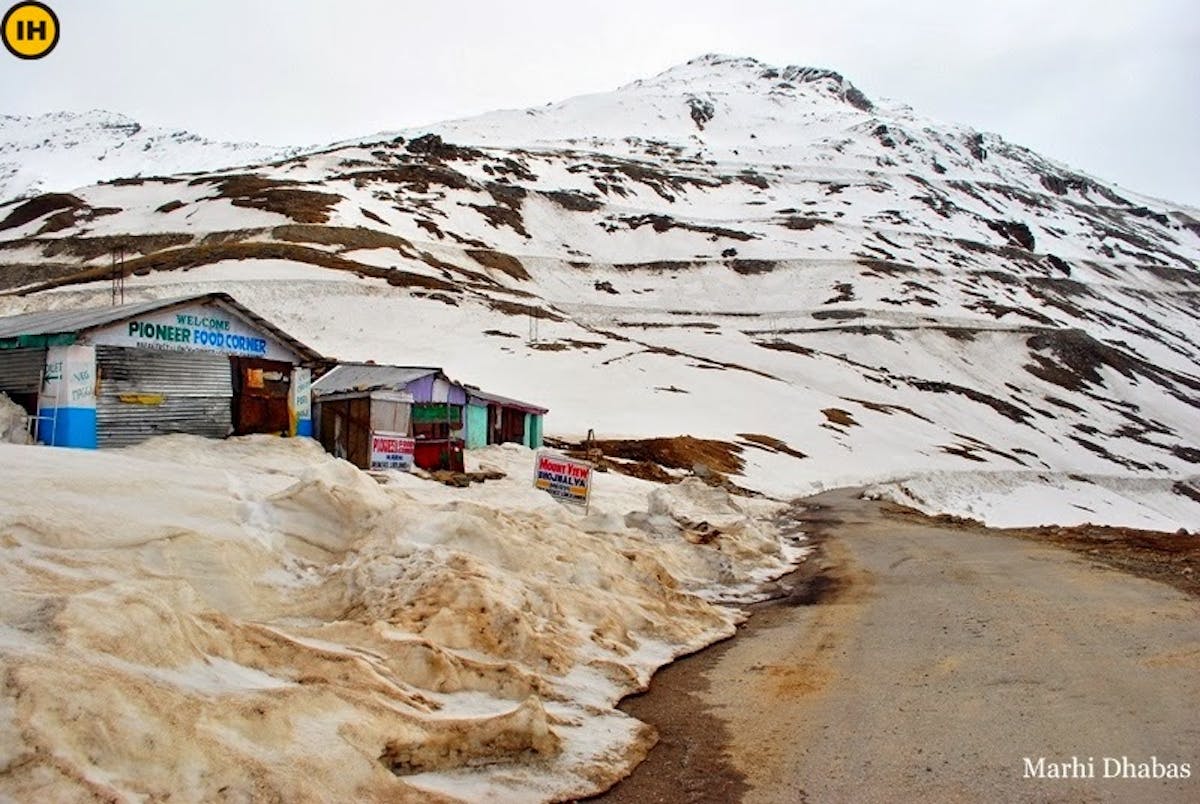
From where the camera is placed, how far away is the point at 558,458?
66.2 feet

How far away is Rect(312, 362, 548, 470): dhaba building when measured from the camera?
27.1 meters

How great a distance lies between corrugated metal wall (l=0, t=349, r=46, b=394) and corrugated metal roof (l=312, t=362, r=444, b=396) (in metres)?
8.69

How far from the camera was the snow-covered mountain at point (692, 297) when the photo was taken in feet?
217

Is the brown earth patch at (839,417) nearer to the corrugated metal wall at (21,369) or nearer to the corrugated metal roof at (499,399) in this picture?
the corrugated metal roof at (499,399)

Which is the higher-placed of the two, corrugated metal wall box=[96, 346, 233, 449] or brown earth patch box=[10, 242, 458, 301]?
brown earth patch box=[10, 242, 458, 301]

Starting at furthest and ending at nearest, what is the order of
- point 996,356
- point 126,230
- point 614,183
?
point 614,183 < point 996,356 < point 126,230

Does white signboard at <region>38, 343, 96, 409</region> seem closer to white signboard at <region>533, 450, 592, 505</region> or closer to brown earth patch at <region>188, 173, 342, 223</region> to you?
white signboard at <region>533, 450, 592, 505</region>

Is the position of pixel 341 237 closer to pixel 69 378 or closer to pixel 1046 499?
pixel 1046 499

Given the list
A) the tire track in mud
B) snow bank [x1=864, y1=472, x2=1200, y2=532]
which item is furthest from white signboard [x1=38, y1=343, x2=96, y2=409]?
snow bank [x1=864, y1=472, x2=1200, y2=532]

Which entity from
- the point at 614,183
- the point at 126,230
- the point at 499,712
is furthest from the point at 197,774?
the point at 614,183

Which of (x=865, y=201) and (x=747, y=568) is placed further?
(x=865, y=201)

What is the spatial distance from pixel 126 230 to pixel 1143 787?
10944cm

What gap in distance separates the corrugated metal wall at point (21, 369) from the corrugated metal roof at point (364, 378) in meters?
8.69

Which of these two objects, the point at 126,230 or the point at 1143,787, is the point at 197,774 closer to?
the point at 1143,787
